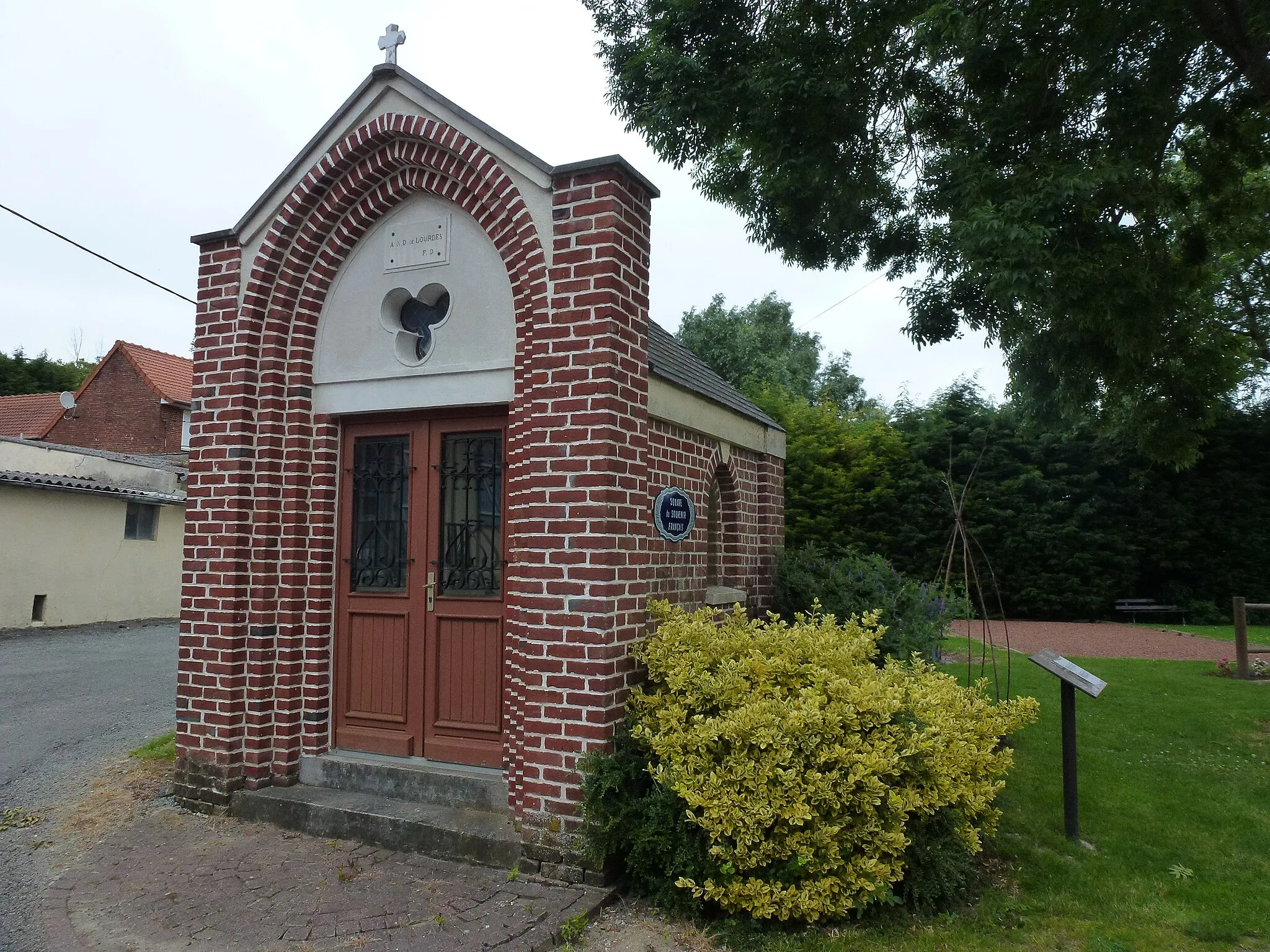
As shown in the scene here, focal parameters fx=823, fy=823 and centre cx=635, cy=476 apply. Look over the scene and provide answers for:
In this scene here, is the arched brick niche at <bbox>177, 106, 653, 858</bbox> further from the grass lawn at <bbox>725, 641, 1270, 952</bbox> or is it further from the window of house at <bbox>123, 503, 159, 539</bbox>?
the window of house at <bbox>123, 503, 159, 539</bbox>

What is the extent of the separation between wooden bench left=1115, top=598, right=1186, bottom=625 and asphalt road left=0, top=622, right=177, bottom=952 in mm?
16512

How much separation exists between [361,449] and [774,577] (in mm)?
4185

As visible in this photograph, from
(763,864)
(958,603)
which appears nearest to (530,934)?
(763,864)

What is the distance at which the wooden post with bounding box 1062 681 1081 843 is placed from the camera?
17.3 ft

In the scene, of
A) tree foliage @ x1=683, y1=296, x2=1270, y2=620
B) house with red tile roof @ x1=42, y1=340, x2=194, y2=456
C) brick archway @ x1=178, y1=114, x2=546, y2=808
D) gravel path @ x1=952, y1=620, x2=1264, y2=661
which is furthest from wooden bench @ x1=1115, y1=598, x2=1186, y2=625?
house with red tile roof @ x1=42, y1=340, x2=194, y2=456

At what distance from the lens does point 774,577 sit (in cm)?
812

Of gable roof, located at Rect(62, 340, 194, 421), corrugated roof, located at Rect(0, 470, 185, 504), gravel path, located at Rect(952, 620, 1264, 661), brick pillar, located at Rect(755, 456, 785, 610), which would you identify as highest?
Result: gable roof, located at Rect(62, 340, 194, 421)

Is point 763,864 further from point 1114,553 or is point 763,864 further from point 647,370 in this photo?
point 1114,553

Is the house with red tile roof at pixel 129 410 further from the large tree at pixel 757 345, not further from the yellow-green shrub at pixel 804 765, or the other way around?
the yellow-green shrub at pixel 804 765

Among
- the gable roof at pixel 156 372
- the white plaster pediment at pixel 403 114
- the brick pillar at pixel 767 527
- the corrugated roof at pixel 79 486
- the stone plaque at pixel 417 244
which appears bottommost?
the brick pillar at pixel 767 527

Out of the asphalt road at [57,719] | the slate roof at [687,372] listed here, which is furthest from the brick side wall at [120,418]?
the slate roof at [687,372]

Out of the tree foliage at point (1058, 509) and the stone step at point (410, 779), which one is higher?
the tree foliage at point (1058, 509)

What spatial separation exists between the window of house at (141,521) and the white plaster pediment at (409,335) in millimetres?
15085

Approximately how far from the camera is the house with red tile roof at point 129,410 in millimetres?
26312
